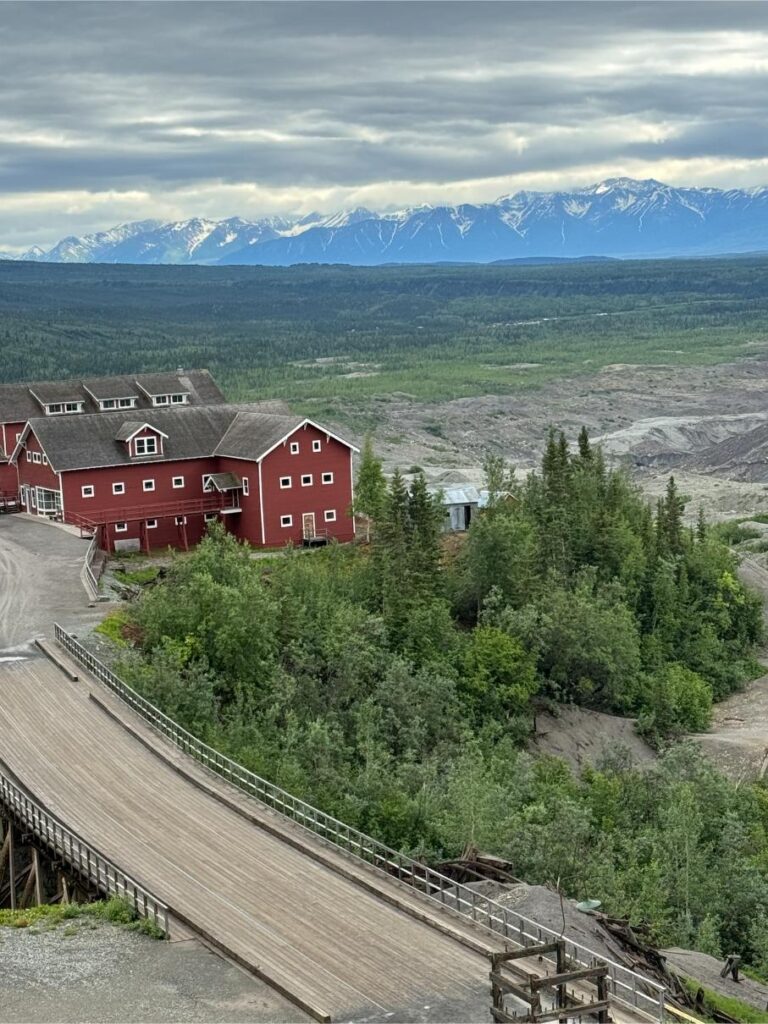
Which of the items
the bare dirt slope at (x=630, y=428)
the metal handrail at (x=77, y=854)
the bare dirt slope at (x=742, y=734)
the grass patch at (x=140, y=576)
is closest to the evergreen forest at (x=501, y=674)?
the bare dirt slope at (x=742, y=734)

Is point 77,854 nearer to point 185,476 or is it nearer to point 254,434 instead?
point 185,476

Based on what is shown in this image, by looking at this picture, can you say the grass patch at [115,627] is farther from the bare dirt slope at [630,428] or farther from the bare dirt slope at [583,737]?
the bare dirt slope at [630,428]

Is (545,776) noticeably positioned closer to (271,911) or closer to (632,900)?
(632,900)

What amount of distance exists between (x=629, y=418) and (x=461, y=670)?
11559 centimetres

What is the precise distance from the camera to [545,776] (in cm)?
4841

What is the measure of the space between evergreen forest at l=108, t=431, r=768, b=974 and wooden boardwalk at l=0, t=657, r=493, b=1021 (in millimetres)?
4228

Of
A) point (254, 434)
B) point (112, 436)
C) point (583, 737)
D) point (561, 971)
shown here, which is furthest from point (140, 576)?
point (561, 971)

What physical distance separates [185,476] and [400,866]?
39494mm

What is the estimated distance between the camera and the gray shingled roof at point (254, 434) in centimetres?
6738

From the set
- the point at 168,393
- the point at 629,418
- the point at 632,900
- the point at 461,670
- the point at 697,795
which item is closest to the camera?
the point at 632,900

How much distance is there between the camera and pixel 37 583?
186 ft

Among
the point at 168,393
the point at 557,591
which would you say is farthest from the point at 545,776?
the point at 168,393

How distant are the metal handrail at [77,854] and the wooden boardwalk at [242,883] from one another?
0.62 m

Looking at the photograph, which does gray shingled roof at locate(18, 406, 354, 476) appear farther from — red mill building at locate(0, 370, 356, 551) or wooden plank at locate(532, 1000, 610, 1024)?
wooden plank at locate(532, 1000, 610, 1024)
